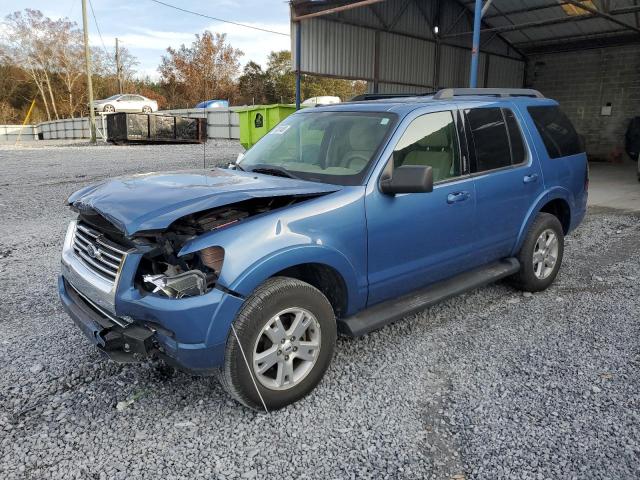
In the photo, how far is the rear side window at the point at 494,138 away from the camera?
4133 millimetres

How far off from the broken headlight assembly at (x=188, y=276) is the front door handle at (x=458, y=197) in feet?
6.13

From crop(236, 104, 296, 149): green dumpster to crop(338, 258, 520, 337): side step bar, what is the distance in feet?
28.5

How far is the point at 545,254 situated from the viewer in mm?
4906

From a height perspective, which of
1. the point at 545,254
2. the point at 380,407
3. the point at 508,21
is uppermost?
the point at 508,21

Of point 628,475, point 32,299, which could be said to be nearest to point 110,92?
point 32,299

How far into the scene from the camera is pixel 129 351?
276 centimetres

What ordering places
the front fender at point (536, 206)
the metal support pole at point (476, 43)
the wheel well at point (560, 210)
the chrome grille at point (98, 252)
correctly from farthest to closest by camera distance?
the metal support pole at point (476, 43), the wheel well at point (560, 210), the front fender at point (536, 206), the chrome grille at point (98, 252)

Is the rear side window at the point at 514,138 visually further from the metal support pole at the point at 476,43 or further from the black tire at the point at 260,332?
the metal support pole at the point at 476,43

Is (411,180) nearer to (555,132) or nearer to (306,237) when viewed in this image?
(306,237)

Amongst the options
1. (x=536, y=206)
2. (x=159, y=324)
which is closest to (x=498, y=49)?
(x=536, y=206)

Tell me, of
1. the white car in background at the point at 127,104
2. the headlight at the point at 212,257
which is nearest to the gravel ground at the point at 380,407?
the headlight at the point at 212,257

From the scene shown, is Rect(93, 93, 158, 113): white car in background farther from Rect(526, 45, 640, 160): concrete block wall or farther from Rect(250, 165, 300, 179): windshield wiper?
Rect(250, 165, 300, 179): windshield wiper

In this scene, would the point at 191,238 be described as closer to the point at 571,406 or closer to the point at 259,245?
the point at 259,245

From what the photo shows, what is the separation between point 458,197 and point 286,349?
5.89 ft
